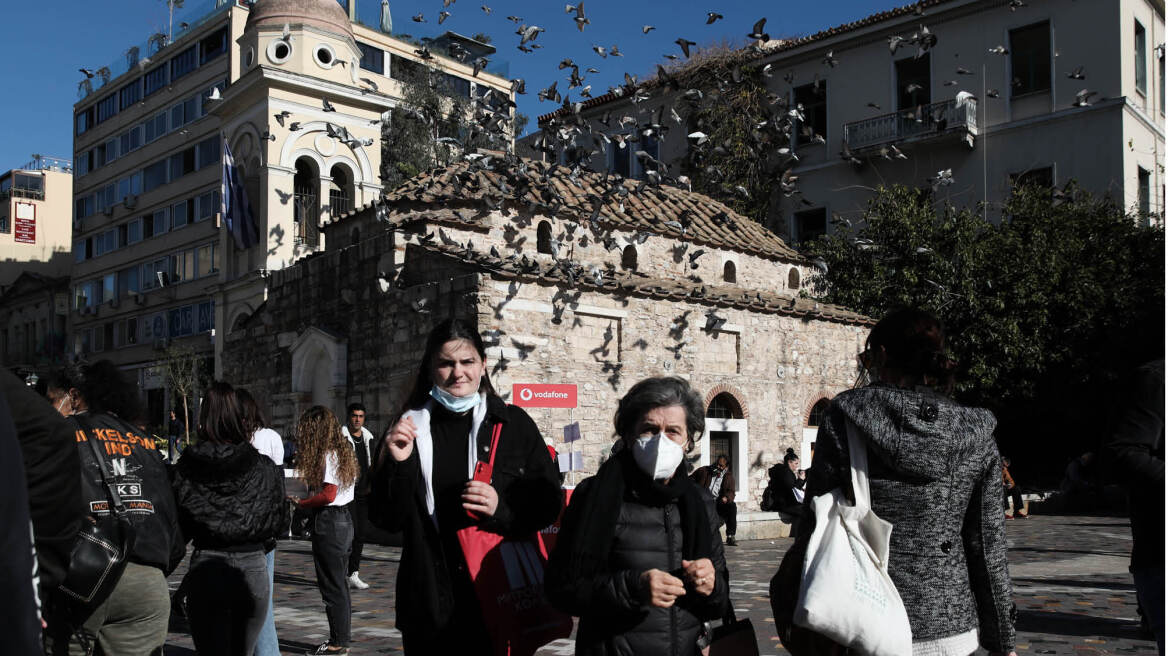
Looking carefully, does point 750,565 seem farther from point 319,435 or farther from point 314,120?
point 314,120

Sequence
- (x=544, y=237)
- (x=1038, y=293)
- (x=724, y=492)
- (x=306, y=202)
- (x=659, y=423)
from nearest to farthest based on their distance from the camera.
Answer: (x=659, y=423)
(x=724, y=492)
(x=544, y=237)
(x=1038, y=293)
(x=306, y=202)

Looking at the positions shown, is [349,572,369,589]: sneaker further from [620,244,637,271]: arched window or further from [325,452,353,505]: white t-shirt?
[620,244,637,271]: arched window

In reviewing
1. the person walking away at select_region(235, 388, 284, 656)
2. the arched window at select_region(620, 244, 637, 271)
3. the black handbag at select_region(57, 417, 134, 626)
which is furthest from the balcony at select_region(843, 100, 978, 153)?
the black handbag at select_region(57, 417, 134, 626)

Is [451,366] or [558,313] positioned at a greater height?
[558,313]

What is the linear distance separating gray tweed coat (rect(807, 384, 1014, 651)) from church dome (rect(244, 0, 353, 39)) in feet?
110

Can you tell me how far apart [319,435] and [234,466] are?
2.31m

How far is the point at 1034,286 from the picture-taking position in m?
23.6

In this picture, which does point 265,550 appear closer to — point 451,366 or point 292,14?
point 451,366

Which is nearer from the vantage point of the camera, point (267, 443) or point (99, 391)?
point (99, 391)

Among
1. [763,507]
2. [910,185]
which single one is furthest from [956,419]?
[910,185]

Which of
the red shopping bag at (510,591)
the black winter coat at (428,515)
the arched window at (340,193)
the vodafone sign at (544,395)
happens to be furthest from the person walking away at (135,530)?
the arched window at (340,193)

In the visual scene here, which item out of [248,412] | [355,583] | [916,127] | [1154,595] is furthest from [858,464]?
[916,127]

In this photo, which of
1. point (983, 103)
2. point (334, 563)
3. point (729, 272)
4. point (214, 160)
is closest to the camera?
point (334, 563)

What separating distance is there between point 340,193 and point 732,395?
19948 mm
